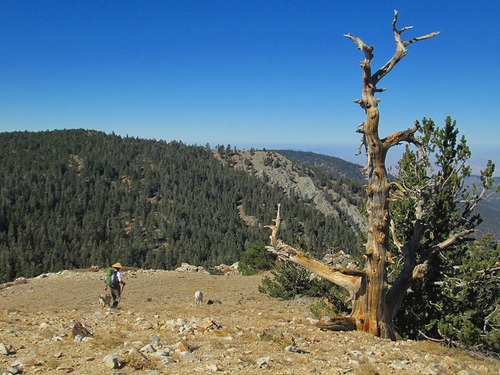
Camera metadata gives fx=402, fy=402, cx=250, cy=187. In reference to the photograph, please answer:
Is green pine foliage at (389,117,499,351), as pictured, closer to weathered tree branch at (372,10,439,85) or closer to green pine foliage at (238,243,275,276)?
weathered tree branch at (372,10,439,85)

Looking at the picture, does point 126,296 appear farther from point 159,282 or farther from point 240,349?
point 240,349

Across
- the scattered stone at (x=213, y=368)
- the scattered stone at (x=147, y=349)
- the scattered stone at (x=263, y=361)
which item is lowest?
the scattered stone at (x=147, y=349)

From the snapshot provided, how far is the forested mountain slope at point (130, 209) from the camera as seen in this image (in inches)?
3570

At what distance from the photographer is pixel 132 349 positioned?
24.4 ft

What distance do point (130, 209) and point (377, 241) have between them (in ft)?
395

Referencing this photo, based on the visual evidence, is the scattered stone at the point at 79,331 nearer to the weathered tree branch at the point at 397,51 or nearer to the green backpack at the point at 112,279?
the green backpack at the point at 112,279

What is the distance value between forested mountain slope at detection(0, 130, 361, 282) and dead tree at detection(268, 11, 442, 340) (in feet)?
212

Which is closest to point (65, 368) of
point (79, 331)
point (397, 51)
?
point (79, 331)

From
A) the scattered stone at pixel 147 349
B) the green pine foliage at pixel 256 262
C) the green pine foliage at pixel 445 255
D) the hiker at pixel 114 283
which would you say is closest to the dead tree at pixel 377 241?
the green pine foliage at pixel 445 255

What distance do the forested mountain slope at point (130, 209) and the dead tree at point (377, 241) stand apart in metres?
64.5

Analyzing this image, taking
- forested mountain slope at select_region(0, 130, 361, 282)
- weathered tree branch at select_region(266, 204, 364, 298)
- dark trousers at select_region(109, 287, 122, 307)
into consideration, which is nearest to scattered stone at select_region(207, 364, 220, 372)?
weathered tree branch at select_region(266, 204, 364, 298)

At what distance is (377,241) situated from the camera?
35.2ft

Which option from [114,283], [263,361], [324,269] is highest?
[324,269]

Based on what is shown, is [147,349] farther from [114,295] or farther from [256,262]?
[256,262]
